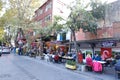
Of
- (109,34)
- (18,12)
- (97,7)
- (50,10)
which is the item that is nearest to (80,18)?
(97,7)

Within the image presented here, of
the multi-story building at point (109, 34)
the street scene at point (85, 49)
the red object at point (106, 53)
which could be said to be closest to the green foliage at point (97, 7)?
the street scene at point (85, 49)

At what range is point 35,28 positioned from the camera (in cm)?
4709

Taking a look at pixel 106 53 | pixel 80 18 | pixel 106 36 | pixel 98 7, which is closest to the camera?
pixel 80 18

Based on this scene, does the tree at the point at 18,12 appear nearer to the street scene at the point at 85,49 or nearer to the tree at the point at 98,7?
the street scene at the point at 85,49

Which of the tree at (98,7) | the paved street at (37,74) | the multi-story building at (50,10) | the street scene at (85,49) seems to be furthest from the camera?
the multi-story building at (50,10)

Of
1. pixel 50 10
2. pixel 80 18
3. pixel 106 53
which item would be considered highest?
pixel 50 10

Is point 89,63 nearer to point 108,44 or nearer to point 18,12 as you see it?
point 108,44

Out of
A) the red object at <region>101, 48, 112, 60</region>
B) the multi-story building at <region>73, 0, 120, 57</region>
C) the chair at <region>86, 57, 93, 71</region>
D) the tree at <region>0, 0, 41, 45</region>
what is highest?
the tree at <region>0, 0, 41, 45</region>

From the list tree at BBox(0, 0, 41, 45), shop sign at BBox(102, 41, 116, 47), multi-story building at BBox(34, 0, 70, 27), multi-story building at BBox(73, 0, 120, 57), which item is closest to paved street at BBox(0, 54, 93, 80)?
shop sign at BBox(102, 41, 116, 47)

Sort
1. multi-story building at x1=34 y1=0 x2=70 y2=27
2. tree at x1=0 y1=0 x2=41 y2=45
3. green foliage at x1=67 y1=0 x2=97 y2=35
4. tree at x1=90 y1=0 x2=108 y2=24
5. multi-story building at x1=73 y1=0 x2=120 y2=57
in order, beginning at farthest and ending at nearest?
1. tree at x1=0 y1=0 x2=41 y2=45
2. multi-story building at x1=34 y1=0 x2=70 y2=27
3. tree at x1=90 y1=0 x2=108 y2=24
4. green foliage at x1=67 y1=0 x2=97 y2=35
5. multi-story building at x1=73 y1=0 x2=120 y2=57

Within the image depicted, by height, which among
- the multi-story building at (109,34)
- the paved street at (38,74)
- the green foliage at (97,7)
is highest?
the green foliage at (97,7)

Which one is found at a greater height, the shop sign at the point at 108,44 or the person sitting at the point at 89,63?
the shop sign at the point at 108,44

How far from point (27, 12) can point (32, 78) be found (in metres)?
39.4

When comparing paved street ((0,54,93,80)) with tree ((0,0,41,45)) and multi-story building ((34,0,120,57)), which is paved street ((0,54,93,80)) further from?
tree ((0,0,41,45))
